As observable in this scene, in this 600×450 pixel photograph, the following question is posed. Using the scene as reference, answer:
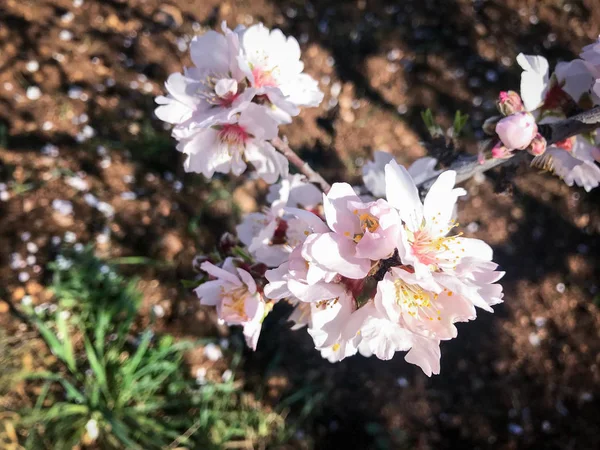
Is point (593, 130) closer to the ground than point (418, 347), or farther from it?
farther from it

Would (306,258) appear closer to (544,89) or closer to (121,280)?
(544,89)

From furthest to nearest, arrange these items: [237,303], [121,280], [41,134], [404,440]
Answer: [41,134], [404,440], [121,280], [237,303]

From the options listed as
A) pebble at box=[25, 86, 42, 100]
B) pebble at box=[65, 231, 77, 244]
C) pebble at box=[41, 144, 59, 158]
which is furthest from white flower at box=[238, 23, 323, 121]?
pebble at box=[25, 86, 42, 100]

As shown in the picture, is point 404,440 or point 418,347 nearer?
point 418,347

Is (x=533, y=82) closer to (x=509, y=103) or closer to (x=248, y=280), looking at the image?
(x=509, y=103)

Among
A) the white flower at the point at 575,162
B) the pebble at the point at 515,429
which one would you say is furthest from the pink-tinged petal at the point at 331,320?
the pebble at the point at 515,429

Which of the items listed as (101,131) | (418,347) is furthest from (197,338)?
(418,347)

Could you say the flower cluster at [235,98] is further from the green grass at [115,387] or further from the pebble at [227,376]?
the pebble at [227,376]

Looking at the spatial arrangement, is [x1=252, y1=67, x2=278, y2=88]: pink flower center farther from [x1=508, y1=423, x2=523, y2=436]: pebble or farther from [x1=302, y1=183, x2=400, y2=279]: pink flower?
[x1=508, y1=423, x2=523, y2=436]: pebble
